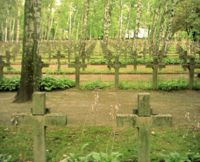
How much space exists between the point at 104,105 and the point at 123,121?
5899 mm

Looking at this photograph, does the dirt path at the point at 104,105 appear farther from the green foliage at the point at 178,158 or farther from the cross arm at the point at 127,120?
Answer: the cross arm at the point at 127,120

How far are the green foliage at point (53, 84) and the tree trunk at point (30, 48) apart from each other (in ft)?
7.82

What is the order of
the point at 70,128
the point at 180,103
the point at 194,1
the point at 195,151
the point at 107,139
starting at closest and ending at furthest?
the point at 195,151 < the point at 107,139 < the point at 70,128 < the point at 180,103 < the point at 194,1

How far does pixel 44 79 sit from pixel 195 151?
28.0 feet

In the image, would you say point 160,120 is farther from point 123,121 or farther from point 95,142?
point 95,142

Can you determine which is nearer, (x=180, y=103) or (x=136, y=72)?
(x=180, y=103)

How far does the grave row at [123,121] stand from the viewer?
539cm

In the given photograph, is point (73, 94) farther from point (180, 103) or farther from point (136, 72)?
point (136, 72)

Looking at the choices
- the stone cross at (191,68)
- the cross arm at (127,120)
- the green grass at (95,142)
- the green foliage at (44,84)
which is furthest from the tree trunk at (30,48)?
the cross arm at (127,120)

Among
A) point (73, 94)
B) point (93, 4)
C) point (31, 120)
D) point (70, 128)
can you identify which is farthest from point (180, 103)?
point (93, 4)

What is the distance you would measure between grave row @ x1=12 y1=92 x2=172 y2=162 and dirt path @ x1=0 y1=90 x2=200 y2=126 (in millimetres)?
2886

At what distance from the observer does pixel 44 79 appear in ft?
46.9

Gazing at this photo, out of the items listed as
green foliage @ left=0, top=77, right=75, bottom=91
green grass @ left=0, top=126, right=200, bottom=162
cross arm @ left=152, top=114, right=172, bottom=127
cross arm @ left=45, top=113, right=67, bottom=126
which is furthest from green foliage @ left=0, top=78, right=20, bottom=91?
cross arm @ left=152, top=114, right=172, bottom=127

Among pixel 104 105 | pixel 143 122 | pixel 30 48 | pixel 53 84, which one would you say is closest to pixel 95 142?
pixel 143 122
